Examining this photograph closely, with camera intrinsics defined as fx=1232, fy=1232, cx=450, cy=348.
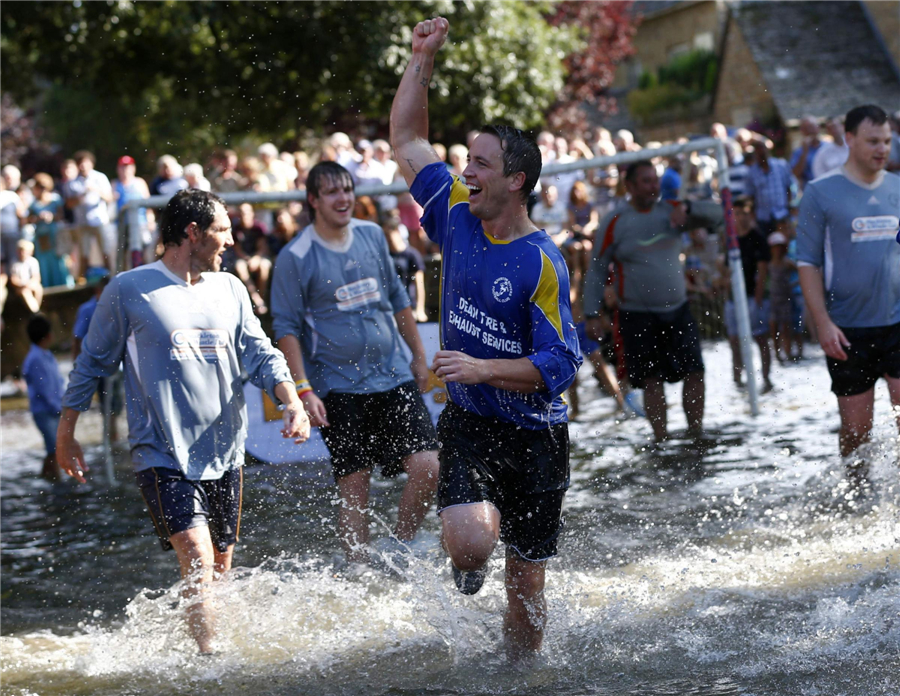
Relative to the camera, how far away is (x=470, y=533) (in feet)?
14.4

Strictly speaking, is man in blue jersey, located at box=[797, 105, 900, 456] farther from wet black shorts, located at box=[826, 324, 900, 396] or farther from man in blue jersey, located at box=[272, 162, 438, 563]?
man in blue jersey, located at box=[272, 162, 438, 563]

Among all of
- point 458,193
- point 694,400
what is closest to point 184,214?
point 458,193

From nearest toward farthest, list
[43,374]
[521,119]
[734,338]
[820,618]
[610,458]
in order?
1. [820,618]
2. [610,458]
3. [43,374]
4. [734,338]
5. [521,119]

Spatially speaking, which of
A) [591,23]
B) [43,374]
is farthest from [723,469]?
[591,23]

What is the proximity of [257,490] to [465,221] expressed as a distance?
144 inches

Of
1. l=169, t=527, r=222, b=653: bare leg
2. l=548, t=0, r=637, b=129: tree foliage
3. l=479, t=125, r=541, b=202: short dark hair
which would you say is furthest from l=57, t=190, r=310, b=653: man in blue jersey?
l=548, t=0, r=637, b=129: tree foliage

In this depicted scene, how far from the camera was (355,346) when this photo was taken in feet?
20.4

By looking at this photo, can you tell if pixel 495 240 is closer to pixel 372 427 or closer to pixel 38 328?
pixel 372 427

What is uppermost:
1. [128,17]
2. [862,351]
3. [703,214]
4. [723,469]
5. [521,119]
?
[128,17]

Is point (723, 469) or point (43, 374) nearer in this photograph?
point (723, 469)

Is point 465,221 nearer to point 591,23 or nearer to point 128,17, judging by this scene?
point 128,17

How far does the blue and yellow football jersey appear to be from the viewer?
4.36 metres

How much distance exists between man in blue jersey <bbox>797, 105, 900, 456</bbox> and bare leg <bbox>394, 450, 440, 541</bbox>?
219 cm

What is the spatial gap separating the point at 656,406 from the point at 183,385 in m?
4.71
